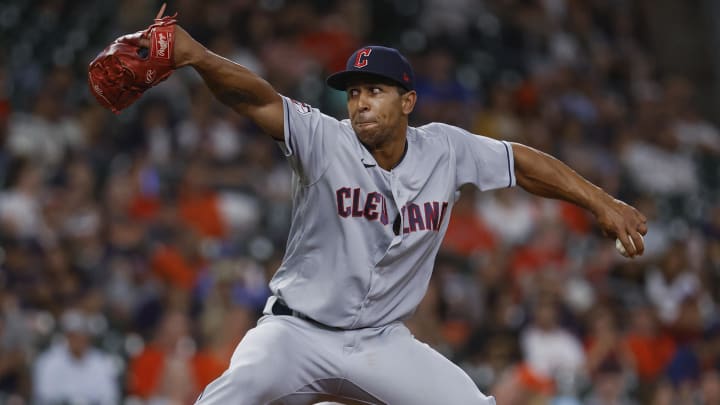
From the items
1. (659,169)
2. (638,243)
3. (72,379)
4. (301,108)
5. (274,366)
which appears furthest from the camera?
(659,169)

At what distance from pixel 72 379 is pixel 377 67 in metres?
4.20

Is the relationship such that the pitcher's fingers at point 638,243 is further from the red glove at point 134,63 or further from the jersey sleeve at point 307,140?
the red glove at point 134,63

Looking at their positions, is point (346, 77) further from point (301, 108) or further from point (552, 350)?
point (552, 350)

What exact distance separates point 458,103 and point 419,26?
65.1 inches

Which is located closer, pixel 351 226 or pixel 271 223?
pixel 351 226

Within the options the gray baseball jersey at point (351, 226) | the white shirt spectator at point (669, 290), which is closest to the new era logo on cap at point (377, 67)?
the gray baseball jersey at point (351, 226)

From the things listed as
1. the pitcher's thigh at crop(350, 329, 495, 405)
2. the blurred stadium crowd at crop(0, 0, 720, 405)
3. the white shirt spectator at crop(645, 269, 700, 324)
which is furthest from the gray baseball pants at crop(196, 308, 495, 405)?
the white shirt spectator at crop(645, 269, 700, 324)

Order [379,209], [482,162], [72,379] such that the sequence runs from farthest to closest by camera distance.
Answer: [72,379] → [482,162] → [379,209]

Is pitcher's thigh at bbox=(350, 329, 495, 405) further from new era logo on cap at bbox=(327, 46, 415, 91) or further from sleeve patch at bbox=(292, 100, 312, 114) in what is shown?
new era logo on cap at bbox=(327, 46, 415, 91)

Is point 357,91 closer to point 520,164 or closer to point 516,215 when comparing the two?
point 520,164

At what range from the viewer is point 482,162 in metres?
4.93

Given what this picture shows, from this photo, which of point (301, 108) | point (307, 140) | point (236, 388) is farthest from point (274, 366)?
point (301, 108)

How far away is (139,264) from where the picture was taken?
852 centimetres

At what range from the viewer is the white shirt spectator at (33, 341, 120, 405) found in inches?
300
